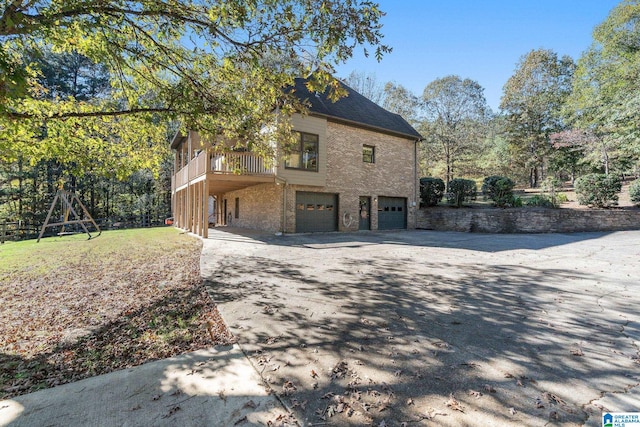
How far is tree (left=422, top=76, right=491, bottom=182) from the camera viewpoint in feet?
68.3

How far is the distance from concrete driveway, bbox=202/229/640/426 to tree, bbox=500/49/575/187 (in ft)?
73.5

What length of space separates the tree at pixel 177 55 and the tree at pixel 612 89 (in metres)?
19.3

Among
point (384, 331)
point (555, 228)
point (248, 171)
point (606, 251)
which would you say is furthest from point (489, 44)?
point (384, 331)

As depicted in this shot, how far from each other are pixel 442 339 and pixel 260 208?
43.5ft

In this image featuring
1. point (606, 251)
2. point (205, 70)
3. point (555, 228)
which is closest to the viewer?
point (205, 70)

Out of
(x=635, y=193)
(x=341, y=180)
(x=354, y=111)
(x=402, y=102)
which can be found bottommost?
(x=635, y=193)

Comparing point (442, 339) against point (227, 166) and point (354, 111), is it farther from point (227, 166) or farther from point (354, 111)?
point (354, 111)

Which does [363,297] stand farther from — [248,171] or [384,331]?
[248,171]

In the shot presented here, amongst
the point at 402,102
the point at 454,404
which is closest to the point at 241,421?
the point at 454,404

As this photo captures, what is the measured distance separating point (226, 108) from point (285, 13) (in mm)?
2067

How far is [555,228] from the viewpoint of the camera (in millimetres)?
14172

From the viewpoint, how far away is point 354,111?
16.0 m

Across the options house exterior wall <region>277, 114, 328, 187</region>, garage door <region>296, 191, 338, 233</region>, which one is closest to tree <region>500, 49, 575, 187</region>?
house exterior wall <region>277, 114, 328, 187</region>

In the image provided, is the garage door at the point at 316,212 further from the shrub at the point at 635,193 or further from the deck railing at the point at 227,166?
the shrub at the point at 635,193
